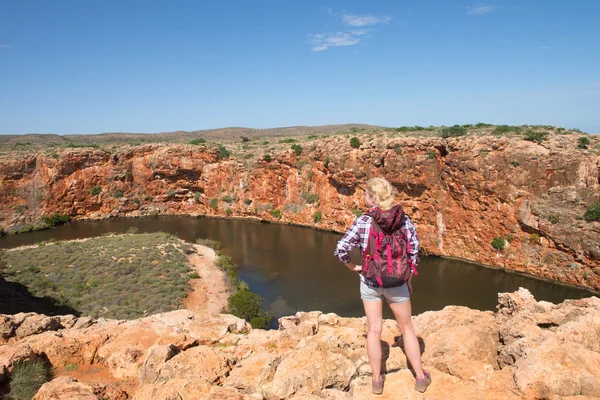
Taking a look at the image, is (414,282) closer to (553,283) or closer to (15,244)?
(553,283)

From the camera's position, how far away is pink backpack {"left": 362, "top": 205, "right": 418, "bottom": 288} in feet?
12.8

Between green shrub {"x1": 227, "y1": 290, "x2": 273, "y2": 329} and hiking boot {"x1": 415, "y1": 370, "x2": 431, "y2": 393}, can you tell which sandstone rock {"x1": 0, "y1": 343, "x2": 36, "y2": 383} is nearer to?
hiking boot {"x1": 415, "y1": 370, "x2": 431, "y2": 393}

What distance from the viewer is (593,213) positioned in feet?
66.6

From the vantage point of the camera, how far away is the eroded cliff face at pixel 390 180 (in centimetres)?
2167

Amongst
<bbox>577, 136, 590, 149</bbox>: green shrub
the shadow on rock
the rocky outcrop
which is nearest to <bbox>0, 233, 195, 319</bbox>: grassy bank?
the shadow on rock

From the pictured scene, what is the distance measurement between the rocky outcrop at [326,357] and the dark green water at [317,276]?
11.4 m

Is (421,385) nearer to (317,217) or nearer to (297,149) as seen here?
(317,217)

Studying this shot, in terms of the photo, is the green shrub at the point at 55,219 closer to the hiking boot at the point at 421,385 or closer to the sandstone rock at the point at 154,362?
the sandstone rock at the point at 154,362

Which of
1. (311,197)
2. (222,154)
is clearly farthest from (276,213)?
(222,154)

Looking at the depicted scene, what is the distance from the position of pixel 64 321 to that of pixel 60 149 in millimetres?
38238

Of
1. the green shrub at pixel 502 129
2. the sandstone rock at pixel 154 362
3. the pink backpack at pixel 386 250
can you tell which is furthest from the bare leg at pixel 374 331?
the green shrub at pixel 502 129

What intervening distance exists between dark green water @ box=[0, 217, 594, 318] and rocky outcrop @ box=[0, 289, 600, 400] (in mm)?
11405

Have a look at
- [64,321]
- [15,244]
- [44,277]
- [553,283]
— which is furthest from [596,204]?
[15,244]

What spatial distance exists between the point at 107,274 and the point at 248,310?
8.35m
